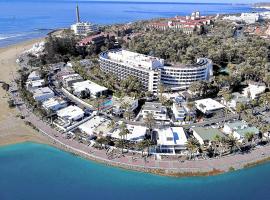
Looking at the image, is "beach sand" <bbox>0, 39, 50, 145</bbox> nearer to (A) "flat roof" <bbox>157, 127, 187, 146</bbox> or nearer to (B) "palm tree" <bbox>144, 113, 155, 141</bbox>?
(B) "palm tree" <bbox>144, 113, 155, 141</bbox>

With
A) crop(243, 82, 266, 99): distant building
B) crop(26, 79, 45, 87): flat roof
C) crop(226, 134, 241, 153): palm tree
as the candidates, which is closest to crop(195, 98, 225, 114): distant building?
crop(243, 82, 266, 99): distant building

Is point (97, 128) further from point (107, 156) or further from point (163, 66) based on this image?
point (163, 66)

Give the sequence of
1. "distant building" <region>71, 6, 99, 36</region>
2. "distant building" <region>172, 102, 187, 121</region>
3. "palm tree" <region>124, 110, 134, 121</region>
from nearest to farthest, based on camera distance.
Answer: "distant building" <region>172, 102, 187, 121</region>, "palm tree" <region>124, 110, 134, 121</region>, "distant building" <region>71, 6, 99, 36</region>

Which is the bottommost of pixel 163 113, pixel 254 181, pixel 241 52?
pixel 254 181

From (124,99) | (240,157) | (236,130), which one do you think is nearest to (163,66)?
(124,99)

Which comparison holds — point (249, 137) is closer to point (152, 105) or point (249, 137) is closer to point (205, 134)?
point (205, 134)
